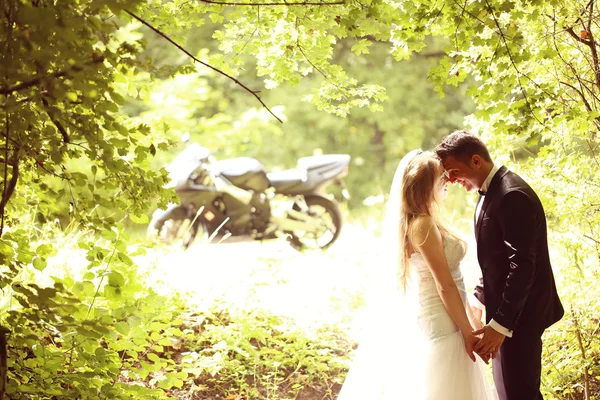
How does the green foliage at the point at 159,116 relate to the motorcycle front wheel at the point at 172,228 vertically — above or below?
below

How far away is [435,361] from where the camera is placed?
3.26 meters

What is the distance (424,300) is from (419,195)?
20.6 inches

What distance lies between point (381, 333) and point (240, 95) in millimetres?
12491

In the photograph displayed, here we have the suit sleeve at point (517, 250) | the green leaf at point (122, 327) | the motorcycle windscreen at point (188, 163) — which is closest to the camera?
the green leaf at point (122, 327)

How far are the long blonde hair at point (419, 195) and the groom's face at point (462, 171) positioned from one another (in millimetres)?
60

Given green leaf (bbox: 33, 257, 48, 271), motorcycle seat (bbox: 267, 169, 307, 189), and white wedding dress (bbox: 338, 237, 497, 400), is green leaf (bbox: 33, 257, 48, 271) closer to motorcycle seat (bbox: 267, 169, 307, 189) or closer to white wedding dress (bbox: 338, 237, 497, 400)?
white wedding dress (bbox: 338, 237, 497, 400)

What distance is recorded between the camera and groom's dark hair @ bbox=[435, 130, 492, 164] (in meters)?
3.23

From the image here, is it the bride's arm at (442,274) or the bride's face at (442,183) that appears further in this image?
the bride's face at (442,183)

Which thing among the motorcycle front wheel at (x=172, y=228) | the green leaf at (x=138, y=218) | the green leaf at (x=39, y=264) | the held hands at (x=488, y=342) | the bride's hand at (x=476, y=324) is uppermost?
the motorcycle front wheel at (x=172, y=228)

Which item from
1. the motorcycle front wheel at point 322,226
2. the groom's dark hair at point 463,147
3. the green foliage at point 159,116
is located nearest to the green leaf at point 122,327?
the green foliage at point 159,116

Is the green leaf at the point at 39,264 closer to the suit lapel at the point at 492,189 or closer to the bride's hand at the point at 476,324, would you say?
the suit lapel at the point at 492,189

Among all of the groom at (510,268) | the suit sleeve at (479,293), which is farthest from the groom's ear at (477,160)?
the suit sleeve at (479,293)

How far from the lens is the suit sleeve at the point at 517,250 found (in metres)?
2.98

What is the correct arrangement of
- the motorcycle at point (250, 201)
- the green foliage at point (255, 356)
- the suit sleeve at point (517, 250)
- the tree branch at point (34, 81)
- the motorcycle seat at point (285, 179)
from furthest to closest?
the motorcycle seat at point (285, 179) < the motorcycle at point (250, 201) < the green foliage at point (255, 356) < the suit sleeve at point (517, 250) < the tree branch at point (34, 81)
